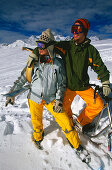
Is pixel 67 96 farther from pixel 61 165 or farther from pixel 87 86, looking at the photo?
pixel 61 165

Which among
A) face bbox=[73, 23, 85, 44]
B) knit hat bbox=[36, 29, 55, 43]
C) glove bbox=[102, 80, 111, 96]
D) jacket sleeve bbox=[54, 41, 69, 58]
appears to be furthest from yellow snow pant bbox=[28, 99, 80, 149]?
face bbox=[73, 23, 85, 44]

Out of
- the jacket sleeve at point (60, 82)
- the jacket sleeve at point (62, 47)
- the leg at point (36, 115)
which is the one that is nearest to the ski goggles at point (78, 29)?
the jacket sleeve at point (62, 47)

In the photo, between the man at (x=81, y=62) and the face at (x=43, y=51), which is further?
the man at (x=81, y=62)

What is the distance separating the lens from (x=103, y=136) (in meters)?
2.86

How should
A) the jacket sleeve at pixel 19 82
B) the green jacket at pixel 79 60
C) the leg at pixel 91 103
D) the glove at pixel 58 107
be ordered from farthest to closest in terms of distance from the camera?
the leg at pixel 91 103 → the jacket sleeve at pixel 19 82 → the green jacket at pixel 79 60 → the glove at pixel 58 107

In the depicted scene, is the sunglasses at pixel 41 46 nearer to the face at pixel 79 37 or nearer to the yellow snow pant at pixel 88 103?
the face at pixel 79 37

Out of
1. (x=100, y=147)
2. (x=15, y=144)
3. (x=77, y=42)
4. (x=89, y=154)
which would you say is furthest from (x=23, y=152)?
(x=77, y=42)

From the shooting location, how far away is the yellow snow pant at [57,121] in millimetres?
2354

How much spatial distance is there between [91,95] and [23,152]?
1.72 meters

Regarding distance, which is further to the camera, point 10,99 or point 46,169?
point 10,99

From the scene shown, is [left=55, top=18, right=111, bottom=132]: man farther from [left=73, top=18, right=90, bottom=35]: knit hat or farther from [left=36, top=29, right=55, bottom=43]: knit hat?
[left=36, top=29, right=55, bottom=43]: knit hat

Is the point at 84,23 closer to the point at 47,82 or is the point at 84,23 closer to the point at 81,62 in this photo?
the point at 81,62

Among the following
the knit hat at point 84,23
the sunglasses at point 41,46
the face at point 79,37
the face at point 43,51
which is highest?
the knit hat at point 84,23

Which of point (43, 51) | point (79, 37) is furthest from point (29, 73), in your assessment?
point (79, 37)
